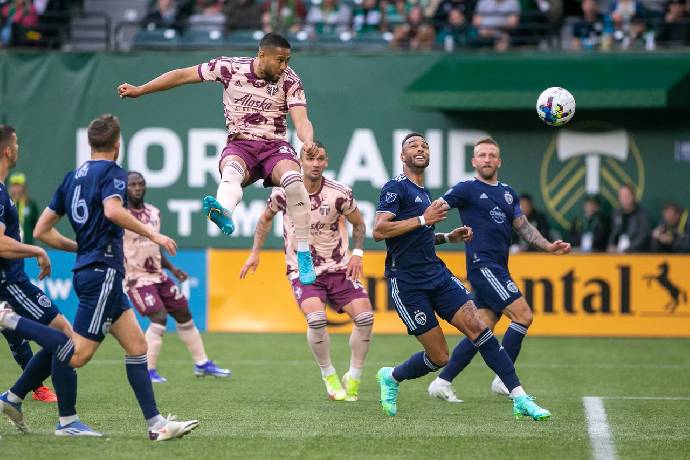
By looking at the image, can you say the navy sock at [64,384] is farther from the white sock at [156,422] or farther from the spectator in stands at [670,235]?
the spectator in stands at [670,235]

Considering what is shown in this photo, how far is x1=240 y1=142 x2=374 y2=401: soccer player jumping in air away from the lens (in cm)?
1227

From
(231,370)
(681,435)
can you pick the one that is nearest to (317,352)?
(231,370)

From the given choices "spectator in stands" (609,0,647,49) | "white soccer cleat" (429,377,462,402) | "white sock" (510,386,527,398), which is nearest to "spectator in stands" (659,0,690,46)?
"spectator in stands" (609,0,647,49)

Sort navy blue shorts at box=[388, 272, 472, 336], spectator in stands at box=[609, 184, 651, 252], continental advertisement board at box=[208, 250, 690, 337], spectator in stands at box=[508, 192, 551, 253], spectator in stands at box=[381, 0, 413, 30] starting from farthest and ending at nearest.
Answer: spectator in stands at box=[381, 0, 413, 30] < spectator in stands at box=[508, 192, 551, 253] < spectator in stands at box=[609, 184, 651, 252] < continental advertisement board at box=[208, 250, 690, 337] < navy blue shorts at box=[388, 272, 472, 336]

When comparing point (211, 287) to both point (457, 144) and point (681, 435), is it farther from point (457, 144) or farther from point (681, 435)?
point (681, 435)

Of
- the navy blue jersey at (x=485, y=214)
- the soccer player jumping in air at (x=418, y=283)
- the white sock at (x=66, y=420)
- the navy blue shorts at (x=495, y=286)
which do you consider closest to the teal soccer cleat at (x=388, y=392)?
the soccer player jumping in air at (x=418, y=283)

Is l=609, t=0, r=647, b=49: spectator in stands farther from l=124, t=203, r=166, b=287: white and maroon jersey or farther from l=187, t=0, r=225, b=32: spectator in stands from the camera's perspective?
l=124, t=203, r=166, b=287: white and maroon jersey

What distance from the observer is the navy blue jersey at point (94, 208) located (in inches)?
344

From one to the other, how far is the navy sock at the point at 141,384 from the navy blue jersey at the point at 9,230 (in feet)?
5.41

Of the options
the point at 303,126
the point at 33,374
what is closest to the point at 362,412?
the point at 303,126

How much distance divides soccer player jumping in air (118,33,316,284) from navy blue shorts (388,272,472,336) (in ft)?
3.81

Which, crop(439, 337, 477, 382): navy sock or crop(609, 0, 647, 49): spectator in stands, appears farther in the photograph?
crop(609, 0, 647, 49): spectator in stands

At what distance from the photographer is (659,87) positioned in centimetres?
2095

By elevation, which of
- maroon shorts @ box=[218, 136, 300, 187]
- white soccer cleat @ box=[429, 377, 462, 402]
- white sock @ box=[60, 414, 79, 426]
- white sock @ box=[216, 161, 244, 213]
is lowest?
white soccer cleat @ box=[429, 377, 462, 402]
